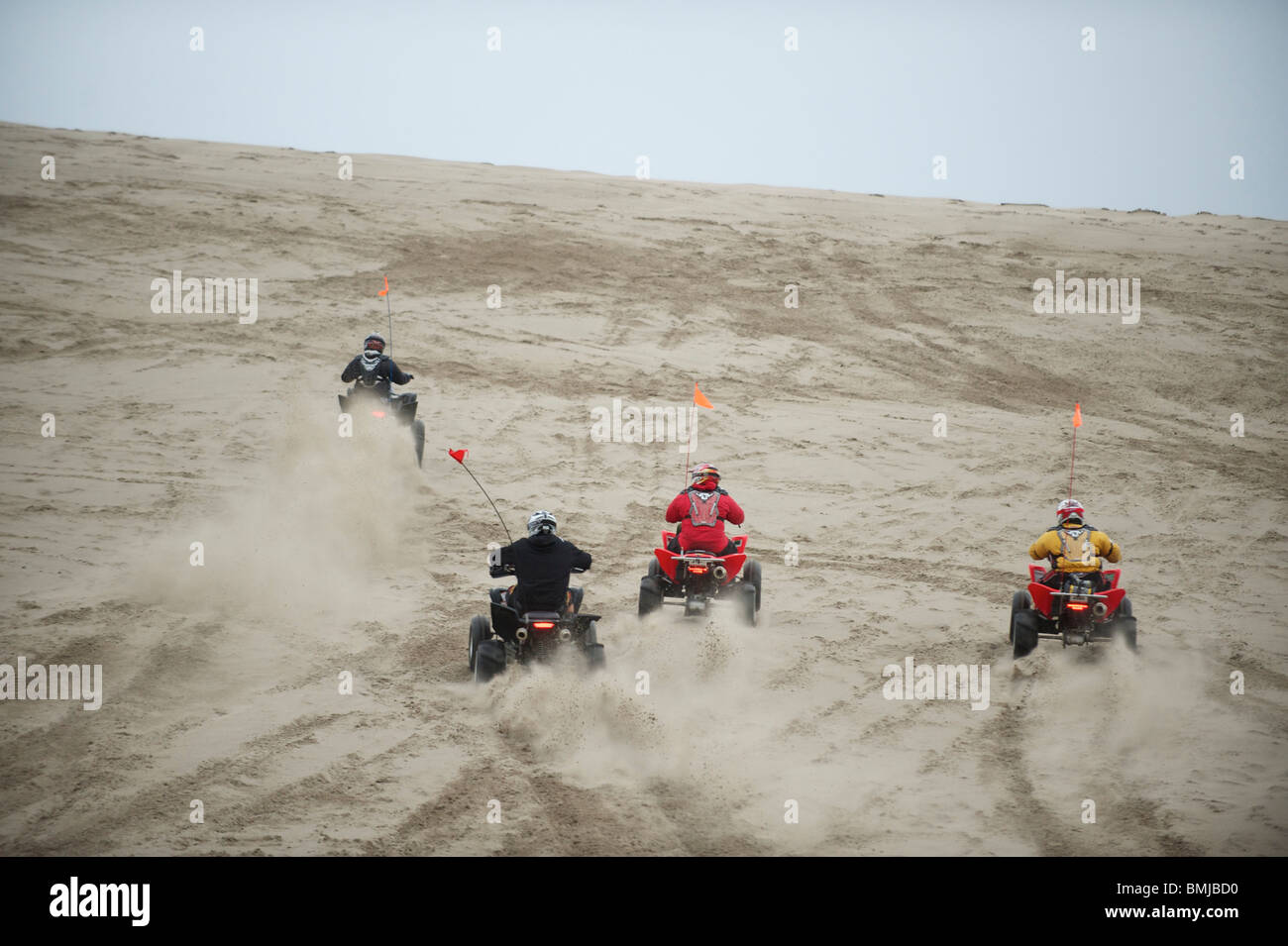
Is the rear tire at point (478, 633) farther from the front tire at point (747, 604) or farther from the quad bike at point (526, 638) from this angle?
the front tire at point (747, 604)

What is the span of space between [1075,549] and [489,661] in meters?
5.50

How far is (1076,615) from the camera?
10.1 metres

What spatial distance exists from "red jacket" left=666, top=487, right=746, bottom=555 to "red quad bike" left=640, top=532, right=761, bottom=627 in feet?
0.31

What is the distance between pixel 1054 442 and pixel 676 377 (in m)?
6.09

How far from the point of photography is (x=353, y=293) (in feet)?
66.3

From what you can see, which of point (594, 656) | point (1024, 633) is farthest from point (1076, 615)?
point (594, 656)

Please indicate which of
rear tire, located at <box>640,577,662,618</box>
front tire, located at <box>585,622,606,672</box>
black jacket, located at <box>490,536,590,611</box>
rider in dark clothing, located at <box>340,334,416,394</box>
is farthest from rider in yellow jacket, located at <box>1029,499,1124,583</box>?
rider in dark clothing, located at <box>340,334,416,394</box>

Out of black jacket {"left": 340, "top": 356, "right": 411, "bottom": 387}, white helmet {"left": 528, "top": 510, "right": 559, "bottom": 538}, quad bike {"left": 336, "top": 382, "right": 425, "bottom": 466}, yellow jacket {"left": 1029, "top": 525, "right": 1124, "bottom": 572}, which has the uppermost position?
black jacket {"left": 340, "top": 356, "right": 411, "bottom": 387}

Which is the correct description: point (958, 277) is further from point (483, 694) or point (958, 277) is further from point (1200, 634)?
point (483, 694)

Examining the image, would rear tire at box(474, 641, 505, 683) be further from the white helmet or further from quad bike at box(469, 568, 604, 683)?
the white helmet

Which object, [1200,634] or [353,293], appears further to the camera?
[353,293]

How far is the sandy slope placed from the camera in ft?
26.0

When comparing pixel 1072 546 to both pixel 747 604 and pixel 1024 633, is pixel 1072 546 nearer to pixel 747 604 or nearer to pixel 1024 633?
pixel 1024 633
